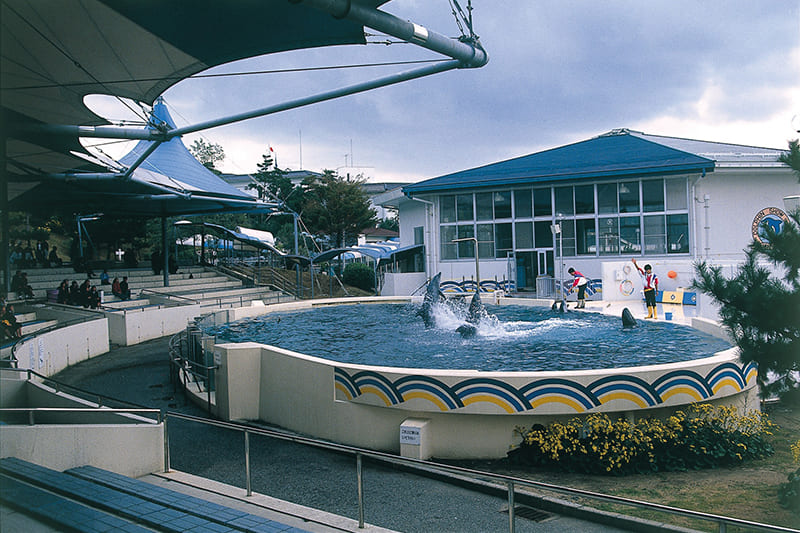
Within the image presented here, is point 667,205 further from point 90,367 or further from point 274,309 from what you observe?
point 90,367

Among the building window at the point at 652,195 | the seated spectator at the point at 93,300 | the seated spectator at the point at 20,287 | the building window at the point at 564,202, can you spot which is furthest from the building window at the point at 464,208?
the seated spectator at the point at 20,287

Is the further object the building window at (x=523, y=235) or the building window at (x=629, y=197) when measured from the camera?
the building window at (x=523, y=235)

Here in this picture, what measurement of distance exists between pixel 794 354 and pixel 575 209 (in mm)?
25611

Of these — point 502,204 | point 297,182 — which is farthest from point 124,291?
point 297,182

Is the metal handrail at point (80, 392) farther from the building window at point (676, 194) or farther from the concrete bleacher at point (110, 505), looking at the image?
the building window at point (676, 194)

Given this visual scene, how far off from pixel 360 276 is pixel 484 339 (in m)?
23.1

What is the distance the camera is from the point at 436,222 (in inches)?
1341

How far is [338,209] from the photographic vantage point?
4509cm

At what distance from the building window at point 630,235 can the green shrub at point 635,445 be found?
74.1 feet

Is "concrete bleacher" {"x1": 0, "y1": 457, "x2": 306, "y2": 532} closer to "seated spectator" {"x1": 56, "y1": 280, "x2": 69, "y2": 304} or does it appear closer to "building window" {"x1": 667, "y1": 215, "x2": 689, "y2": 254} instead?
"seated spectator" {"x1": 56, "y1": 280, "x2": 69, "y2": 304}

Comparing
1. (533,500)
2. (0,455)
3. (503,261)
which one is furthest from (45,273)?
(533,500)

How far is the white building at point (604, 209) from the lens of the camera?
28.4 m

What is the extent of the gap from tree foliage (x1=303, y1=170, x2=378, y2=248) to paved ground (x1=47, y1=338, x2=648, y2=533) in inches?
1411

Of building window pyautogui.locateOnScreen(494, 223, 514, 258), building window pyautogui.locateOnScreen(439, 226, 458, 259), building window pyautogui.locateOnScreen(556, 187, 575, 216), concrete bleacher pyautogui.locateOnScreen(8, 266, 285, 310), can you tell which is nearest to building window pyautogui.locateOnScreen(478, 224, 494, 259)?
building window pyautogui.locateOnScreen(494, 223, 514, 258)
